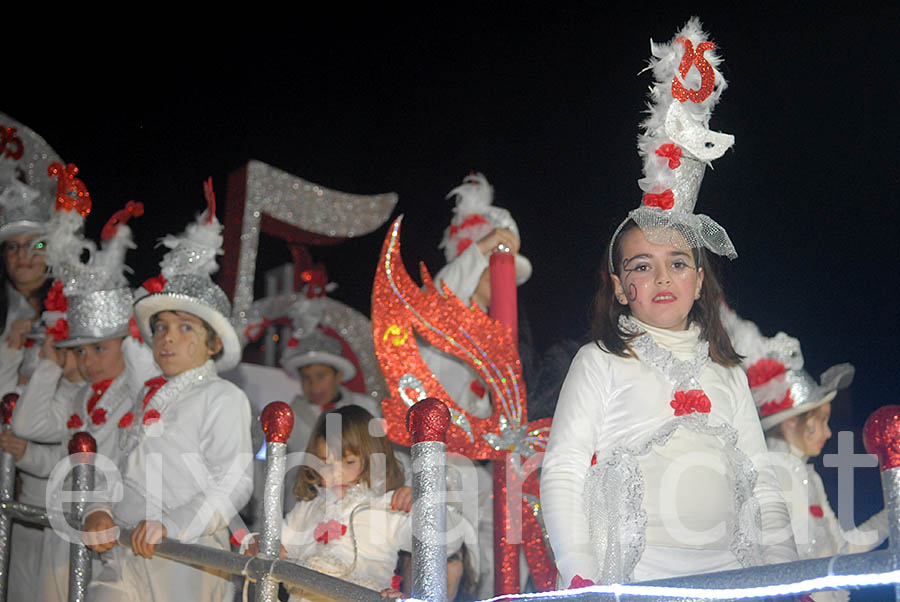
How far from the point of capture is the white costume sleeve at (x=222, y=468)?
3.52 meters

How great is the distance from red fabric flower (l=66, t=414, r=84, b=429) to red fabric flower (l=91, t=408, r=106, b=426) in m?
0.13

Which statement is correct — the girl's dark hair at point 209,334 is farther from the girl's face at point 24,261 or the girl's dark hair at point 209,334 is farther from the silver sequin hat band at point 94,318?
the girl's face at point 24,261

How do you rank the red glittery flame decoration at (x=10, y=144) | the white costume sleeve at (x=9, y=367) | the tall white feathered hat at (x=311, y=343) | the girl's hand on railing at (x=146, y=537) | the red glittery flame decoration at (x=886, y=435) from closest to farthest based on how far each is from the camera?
1. the red glittery flame decoration at (x=886, y=435)
2. the girl's hand on railing at (x=146, y=537)
3. the white costume sleeve at (x=9, y=367)
4. the red glittery flame decoration at (x=10, y=144)
5. the tall white feathered hat at (x=311, y=343)

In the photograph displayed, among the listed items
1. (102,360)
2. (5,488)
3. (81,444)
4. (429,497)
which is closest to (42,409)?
(102,360)

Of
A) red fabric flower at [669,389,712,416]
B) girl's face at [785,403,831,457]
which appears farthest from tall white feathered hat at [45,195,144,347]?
girl's face at [785,403,831,457]

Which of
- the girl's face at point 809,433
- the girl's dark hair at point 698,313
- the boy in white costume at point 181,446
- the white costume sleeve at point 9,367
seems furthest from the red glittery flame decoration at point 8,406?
the girl's face at point 809,433

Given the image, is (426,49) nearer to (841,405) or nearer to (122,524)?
(841,405)

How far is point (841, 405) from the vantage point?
16.1 feet

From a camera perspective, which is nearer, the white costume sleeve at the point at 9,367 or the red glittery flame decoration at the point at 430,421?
the red glittery flame decoration at the point at 430,421

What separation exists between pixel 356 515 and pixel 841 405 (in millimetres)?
2537

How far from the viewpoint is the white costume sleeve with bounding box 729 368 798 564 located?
96.0 inches

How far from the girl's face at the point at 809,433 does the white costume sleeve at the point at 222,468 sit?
85.5 inches

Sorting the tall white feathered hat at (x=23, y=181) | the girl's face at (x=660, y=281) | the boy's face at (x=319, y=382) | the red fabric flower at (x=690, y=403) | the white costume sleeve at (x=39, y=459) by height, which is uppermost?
the tall white feathered hat at (x=23, y=181)

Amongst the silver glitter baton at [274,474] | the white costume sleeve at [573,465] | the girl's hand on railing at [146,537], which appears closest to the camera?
the white costume sleeve at [573,465]
